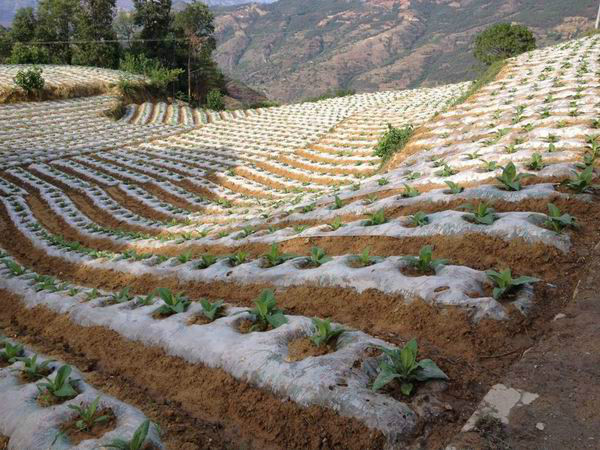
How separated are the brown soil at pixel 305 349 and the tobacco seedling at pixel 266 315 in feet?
1.38

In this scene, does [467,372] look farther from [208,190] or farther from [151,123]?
[151,123]

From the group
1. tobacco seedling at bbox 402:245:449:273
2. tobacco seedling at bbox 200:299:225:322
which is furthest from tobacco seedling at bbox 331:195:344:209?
tobacco seedling at bbox 200:299:225:322

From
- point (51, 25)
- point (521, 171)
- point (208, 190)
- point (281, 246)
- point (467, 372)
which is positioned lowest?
point (208, 190)

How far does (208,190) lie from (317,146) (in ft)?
25.0

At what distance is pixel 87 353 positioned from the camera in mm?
5312

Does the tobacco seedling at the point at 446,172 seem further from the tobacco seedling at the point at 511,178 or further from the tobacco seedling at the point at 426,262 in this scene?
the tobacco seedling at the point at 426,262

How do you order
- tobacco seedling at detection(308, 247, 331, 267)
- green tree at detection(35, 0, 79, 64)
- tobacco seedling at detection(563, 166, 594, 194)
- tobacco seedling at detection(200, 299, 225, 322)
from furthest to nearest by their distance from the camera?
green tree at detection(35, 0, 79, 64), tobacco seedling at detection(563, 166, 594, 194), tobacco seedling at detection(308, 247, 331, 267), tobacco seedling at detection(200, 299, 225, 322)

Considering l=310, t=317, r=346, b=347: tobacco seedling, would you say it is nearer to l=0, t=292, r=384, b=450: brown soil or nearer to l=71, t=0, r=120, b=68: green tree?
l=0, t=292, r=384, b=450: brown soil

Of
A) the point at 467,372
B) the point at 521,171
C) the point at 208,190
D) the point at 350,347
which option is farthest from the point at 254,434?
the point at 208,190

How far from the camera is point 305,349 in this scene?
3740 mm

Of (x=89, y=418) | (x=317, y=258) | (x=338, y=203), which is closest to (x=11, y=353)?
(x=89, y=418)

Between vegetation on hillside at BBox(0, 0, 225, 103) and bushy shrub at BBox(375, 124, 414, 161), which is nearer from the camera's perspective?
bushy shrub at BBox(375, 124, 414, 161)

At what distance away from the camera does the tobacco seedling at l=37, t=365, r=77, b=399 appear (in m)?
3.87

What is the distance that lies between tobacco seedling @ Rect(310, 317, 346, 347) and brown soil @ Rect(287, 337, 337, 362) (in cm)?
4
